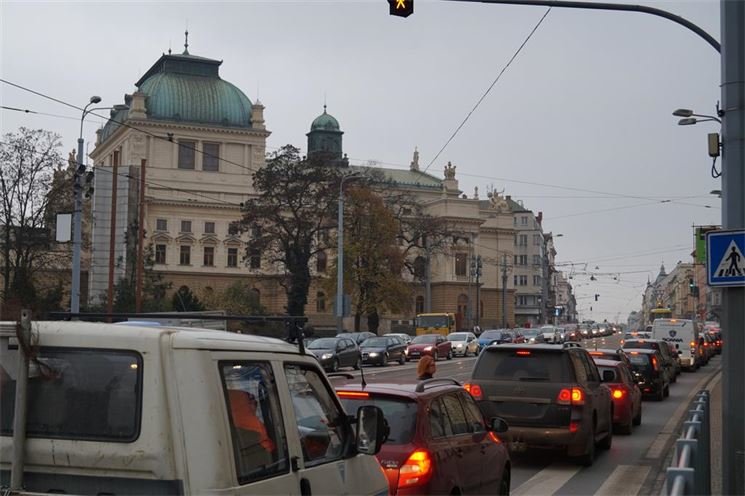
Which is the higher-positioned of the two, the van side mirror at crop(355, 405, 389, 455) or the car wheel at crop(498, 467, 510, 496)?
the van side mirror at crop(355, 405, 389, 455)

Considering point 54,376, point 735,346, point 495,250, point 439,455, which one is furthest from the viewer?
point 495,250

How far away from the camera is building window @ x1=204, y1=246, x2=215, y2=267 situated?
362 ft

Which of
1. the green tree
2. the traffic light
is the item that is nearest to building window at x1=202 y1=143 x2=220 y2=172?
the green tree

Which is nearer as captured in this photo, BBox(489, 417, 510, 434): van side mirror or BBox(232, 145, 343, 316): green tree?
BBox(489, 417, 510, 434): van side mirror

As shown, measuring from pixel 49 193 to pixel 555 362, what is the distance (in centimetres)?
3857

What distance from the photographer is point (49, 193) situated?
158 feet

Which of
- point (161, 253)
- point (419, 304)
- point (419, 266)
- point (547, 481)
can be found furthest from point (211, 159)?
point (547, 481)

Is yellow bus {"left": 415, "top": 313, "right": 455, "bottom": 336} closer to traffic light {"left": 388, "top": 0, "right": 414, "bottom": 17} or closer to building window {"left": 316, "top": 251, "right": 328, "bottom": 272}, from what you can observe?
building window {"left": 316, "top": 251, "right": 328, "bottom": 272}

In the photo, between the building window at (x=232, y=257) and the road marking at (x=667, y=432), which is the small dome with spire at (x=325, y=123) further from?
the road marking at (x=667, y=432)

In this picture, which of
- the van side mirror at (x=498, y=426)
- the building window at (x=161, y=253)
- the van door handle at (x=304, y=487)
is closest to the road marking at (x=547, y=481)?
the van side mirror at (x=498, y=426)

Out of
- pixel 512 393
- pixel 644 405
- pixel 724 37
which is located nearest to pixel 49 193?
pixel 644 405

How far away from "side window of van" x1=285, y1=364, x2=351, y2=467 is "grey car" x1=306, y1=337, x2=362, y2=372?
35821 mm

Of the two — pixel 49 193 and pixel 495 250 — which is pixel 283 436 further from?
pixel 495 250

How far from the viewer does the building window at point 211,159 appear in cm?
10806
